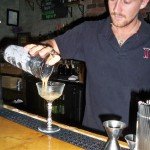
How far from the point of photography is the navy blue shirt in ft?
6.11

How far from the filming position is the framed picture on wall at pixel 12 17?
610 cm

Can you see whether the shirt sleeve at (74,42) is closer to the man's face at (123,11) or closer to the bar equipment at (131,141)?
the man's face at (123,11)

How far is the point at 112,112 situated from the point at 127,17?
68cm

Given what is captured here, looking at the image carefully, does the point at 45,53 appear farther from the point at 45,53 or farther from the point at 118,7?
the point at 118,7

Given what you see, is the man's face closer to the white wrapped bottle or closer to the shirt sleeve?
the shirt sleeve

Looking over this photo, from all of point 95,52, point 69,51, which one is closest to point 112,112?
point 95,52

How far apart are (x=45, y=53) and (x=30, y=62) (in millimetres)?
93

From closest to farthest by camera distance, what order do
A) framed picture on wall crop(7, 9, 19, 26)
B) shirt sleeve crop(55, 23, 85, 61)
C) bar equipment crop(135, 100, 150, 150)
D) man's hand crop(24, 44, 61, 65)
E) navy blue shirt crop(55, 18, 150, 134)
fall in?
1. bar equipment crop(135, 100, 150, 150)
2. man's hand crop(24, 44, 61, 65)
3. navy blue shirt crop(55, 18, 150, 134)
4. shirt sleeve crop(55, 23, 85, 61)
5. framed picture on wall crop(7, 9, 19, 26)

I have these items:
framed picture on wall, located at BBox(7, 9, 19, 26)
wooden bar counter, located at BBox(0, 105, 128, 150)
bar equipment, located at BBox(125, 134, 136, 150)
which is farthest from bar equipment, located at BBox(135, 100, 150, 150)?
framed picture on wall, located at BBox(7, 9, 19, 26)

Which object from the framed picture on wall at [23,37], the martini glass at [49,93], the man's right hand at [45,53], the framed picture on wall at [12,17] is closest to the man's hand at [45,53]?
the man's right hand at [45,53]

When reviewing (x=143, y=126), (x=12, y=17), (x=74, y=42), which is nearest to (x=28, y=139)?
(x=143, y=126)

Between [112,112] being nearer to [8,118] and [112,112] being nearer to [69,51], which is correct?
[69,51]

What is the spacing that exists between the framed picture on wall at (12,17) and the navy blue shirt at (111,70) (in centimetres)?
437

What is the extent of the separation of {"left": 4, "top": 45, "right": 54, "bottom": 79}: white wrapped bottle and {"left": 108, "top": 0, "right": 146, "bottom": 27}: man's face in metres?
0.74
